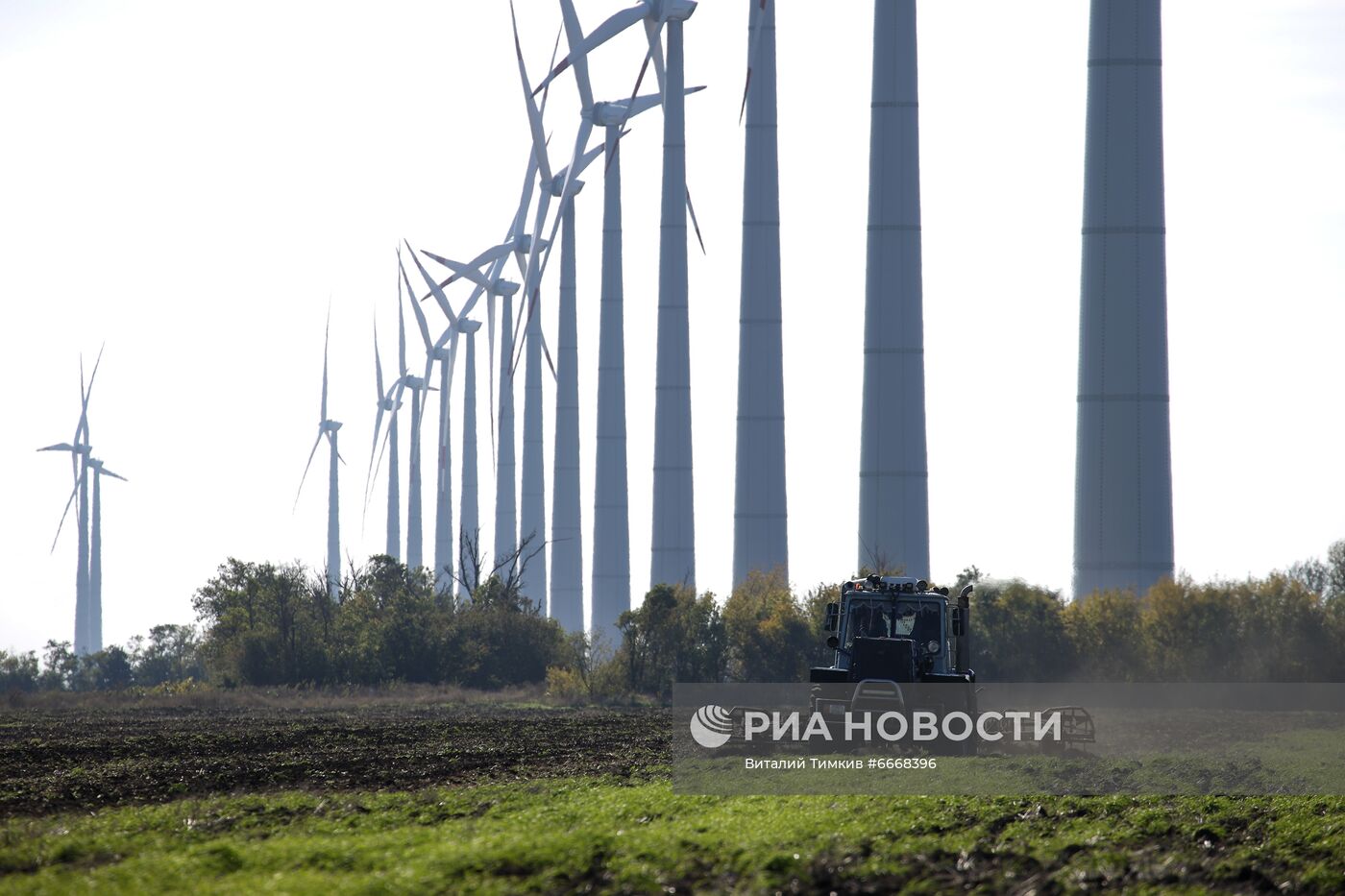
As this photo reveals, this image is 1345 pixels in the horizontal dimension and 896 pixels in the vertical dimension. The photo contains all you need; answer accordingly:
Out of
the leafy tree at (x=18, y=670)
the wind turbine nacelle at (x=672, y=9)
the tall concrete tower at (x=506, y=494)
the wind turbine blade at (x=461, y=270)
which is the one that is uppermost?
the wind turbine nacelle at (x=672, y=9)

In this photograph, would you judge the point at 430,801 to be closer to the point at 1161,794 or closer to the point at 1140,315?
the point at 1161,794

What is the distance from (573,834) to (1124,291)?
48.3m

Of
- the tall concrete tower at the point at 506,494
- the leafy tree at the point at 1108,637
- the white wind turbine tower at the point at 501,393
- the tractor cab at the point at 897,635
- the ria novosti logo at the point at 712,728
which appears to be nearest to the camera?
the tractor cab at the point at 897,635

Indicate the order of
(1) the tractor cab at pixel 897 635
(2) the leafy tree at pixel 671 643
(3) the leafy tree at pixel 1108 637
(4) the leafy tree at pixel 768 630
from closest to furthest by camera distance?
(1) the tractor cab at pixel 897 635 < (3) the leafy tree at pixel 1108 637 < (4) the leafy tree at pixel 768 630 < (2) the leafy tree at pixel 671 643

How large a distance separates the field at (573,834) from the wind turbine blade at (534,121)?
40.3m

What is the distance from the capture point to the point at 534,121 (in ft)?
254

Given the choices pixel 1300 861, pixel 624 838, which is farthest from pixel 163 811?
pixel 1300 861

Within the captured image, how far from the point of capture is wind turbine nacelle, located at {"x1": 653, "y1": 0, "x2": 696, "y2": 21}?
84688 millimetres

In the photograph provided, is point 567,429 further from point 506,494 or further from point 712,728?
point 712,728

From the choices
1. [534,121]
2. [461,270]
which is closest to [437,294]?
[461,270]

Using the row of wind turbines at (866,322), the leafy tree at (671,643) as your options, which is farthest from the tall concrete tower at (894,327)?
the leafy tree at (671,643)

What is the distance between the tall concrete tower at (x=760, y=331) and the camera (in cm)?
7975

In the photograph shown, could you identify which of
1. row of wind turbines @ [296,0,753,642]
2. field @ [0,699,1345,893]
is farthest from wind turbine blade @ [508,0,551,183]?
field @ [0,699,1345,893]

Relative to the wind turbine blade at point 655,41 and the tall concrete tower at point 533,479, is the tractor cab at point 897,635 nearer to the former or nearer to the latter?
the wind turbine blade at point 655,41
